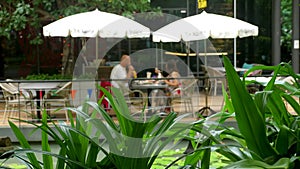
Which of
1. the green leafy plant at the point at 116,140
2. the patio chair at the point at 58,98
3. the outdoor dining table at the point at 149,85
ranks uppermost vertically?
the green leafy plant at the point at 116,140

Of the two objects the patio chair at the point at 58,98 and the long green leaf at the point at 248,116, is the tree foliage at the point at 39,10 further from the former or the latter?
the long green leaf at the point at 248,116

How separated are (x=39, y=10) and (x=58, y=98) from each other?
10.5 ft

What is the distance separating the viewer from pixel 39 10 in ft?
38.4

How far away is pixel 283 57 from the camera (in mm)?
13219

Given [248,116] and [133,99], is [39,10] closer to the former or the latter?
[133,99]

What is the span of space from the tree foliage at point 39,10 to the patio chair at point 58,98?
6.63 ft

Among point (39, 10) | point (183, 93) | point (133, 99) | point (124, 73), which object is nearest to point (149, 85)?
point (183, 93)

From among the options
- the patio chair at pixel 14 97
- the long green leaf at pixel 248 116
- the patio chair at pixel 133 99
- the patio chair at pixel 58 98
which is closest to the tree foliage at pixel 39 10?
the patio chair at pixel 58 98

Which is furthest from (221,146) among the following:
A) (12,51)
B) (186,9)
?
(12,51)

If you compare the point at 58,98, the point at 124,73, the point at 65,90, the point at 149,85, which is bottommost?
the point at 58,98

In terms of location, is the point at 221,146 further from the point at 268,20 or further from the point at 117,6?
the point at 268,20

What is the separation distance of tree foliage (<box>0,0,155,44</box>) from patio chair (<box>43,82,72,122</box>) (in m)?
2.02

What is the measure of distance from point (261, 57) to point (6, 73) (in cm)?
579

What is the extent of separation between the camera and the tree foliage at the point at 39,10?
10672 millimetres
